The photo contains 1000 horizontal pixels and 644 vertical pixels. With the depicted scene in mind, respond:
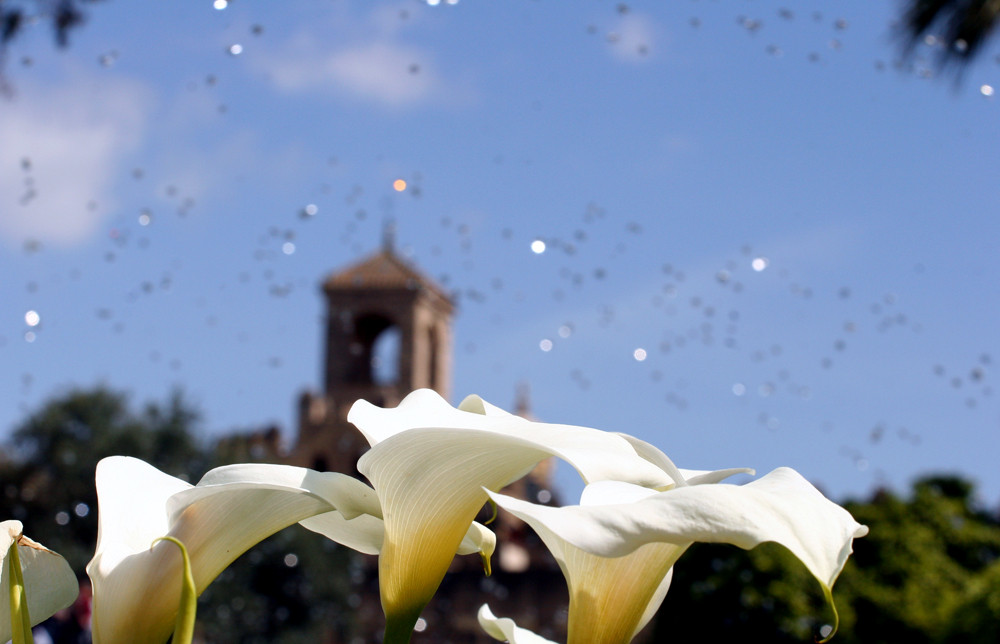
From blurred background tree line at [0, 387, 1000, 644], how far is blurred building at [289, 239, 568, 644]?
1.71m

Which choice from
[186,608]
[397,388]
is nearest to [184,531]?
[186,608]

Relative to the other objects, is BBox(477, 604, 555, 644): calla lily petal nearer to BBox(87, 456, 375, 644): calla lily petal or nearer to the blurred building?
BBox(87, 456, 375, 644): calla lily petal

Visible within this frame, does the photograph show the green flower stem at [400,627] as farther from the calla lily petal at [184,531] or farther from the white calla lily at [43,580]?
the white calla lily at [43,580]

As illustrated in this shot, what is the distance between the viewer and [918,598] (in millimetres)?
7328

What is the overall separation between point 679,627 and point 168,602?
780 centimetres

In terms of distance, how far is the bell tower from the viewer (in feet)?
69.5

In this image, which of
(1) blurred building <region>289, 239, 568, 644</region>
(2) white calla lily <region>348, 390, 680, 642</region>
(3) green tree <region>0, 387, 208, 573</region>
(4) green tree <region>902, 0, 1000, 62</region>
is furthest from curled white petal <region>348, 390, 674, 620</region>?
(1) blurred building <region>289, 239, 568, 644</region>

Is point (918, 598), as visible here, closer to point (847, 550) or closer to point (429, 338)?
point (847, 550)

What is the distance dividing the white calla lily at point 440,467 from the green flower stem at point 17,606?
146 mm

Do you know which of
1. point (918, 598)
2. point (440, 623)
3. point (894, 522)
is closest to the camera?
point (918, 598)

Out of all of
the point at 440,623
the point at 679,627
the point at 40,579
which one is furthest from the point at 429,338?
the point at 40,579

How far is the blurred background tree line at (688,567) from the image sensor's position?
286 inches

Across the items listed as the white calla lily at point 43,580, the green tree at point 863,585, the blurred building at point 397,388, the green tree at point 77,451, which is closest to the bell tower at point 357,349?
the blurred building at point 397,388

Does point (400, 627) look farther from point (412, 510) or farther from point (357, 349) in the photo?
point (357, 349)
